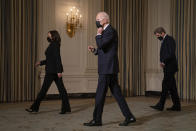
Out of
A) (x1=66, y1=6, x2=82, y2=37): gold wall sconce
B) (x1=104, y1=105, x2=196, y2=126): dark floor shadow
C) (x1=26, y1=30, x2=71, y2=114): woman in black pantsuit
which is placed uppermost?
(x1=66, y1=6, x2=82, y2=37): gold wall sconce

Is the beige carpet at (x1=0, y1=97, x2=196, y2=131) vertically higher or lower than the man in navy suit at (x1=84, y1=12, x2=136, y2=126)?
lower

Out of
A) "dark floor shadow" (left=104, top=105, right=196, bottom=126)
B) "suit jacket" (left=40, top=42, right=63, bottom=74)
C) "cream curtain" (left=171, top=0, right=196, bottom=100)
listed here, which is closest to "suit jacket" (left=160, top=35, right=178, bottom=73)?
"dark floor shadow" (left=104, top=105, right=196, bottom=126)

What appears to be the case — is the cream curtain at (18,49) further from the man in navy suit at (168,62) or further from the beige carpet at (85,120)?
the man in navy suit at (168,62)

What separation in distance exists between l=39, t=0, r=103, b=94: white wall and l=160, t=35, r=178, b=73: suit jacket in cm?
271

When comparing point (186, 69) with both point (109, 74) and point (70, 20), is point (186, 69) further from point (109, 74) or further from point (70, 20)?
point (109, 74)

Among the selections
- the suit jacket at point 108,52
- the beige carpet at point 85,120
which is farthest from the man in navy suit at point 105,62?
the beige carpet at point 85,120

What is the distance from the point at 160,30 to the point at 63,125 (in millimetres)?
2414

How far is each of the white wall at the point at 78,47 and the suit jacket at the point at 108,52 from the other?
3.36 meters

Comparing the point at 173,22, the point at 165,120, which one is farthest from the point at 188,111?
the point at 173,22

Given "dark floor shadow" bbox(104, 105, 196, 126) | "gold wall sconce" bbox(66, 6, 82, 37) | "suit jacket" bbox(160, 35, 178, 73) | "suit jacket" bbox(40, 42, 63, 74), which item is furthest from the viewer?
"gold wall sconce" bbox(66, 6, 82, 37)

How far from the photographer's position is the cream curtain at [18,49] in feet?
20.3

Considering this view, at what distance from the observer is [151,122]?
13.2ft

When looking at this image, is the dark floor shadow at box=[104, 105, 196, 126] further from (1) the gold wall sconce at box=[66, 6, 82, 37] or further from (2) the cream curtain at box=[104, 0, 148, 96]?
(1) the gold wall sconce at box=[66, 6, 82, 37]

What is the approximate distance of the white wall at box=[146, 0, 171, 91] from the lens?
25.1 ft
